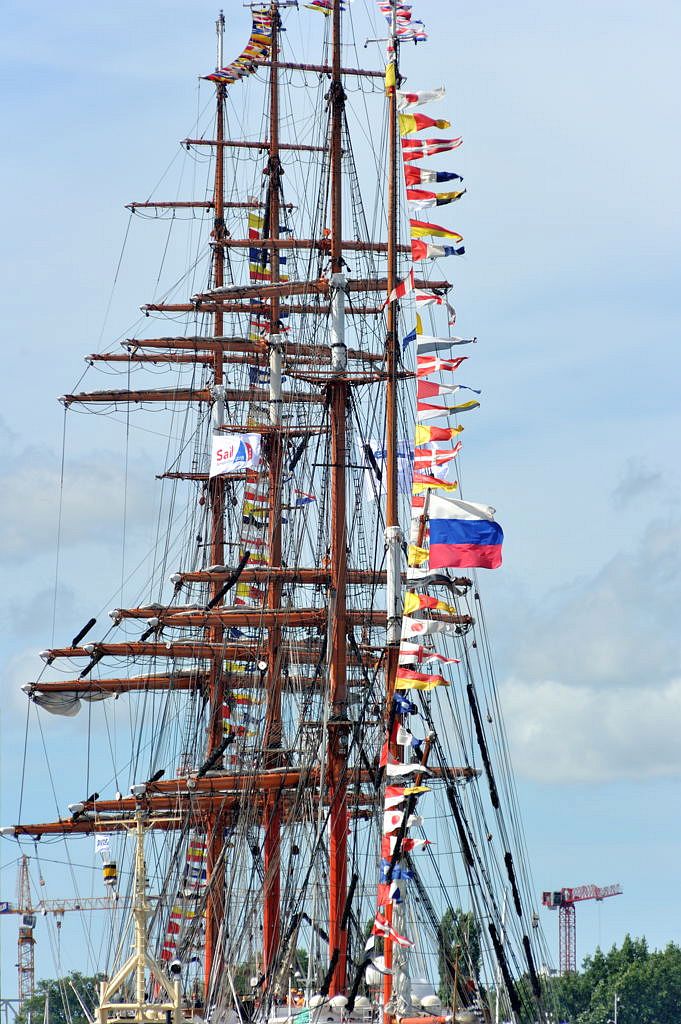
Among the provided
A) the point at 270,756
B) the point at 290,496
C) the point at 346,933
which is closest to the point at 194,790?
the point at 270,756

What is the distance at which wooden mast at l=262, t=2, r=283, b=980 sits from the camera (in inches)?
4151

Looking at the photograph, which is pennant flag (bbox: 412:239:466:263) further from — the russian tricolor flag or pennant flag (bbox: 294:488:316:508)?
pennant flag (bbox: 294:488:316:508)

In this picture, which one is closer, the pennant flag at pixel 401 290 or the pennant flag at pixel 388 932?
the pennant flag at pixel 388 932

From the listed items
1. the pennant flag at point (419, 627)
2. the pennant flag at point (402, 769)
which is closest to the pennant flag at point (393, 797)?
the pennant flag at point (402, 769)

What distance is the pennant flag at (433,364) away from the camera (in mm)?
83250

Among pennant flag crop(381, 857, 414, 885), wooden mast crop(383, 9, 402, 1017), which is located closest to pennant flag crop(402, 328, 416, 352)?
wooden mast crop(383, 9, 402, 1017)

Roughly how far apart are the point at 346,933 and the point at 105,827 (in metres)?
32.6

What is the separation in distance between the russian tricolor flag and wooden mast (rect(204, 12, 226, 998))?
36655mm

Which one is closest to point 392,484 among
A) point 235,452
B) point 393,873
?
point 393,873

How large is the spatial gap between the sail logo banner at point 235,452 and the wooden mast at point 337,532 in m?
7.67

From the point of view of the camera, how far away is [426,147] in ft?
283

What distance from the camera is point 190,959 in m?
114

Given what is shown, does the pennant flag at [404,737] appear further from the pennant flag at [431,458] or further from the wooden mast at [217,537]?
the wooden mast at [217,537]

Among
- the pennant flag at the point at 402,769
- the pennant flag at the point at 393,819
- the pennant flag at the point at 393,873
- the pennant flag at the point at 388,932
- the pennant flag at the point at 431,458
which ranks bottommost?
the pennant flag at the point at 388,932
